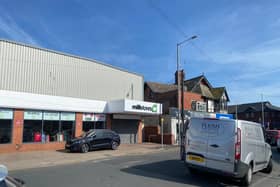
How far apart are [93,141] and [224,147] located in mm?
12759

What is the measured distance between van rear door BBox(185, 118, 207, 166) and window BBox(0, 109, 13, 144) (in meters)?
14.4

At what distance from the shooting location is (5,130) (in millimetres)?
18719

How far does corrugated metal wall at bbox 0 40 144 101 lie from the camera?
778 inches

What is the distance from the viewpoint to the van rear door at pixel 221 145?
28.0 feet

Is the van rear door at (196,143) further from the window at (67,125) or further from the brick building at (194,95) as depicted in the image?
the brick building at (194,95)

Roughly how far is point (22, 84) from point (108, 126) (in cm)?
889

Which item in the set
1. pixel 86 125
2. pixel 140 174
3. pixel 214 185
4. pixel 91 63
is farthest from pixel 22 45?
pixel 214 185

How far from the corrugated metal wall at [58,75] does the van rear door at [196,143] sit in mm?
15186

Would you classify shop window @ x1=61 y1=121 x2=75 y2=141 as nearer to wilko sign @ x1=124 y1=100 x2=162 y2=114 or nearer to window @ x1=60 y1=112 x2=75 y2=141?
window @ x1=60 y1=112 x2=75 y2=141

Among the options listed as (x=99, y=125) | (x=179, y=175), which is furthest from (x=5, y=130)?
(x=179, y=175)

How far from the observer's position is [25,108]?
19656 mm

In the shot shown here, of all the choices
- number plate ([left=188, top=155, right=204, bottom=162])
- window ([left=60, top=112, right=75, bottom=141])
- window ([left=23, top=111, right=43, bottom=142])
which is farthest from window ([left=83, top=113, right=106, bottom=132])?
number plate ([left=188, top=155, right=204, bottom=162])

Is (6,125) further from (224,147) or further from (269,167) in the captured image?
(269,167)

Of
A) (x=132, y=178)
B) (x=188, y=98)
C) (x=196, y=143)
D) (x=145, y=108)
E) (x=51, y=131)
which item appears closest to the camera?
(x=132, y=178)
